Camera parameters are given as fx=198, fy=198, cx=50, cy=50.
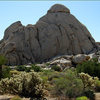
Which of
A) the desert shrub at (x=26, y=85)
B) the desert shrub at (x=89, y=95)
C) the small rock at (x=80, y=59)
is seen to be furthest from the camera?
the small rock at (x=80, y=59)

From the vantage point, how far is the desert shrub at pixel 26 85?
10.7m

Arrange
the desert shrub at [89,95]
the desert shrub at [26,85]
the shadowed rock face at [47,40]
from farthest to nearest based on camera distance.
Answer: the shadowed rock face at [47,40]
the desert shrub at [26,85]
the desert shrub at [89,95]

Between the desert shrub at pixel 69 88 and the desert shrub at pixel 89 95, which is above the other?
the desert shrub at pixel 69 88

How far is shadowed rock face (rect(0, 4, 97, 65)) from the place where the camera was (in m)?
43.9

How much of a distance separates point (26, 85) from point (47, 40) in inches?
1382

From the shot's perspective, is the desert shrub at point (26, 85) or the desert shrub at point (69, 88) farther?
the desert shrub at point (26, 85)

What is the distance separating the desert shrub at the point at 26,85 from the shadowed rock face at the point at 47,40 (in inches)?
1231

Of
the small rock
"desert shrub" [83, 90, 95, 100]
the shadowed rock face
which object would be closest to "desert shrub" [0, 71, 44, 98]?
"desert shrub" [83, 90, 95, 100]

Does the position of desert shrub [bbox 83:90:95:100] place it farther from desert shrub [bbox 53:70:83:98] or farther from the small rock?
the small rock

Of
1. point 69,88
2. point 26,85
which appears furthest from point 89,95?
Result: point 26,85

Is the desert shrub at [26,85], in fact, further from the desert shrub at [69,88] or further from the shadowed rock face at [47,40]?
the shadowed rock face at [47,40]

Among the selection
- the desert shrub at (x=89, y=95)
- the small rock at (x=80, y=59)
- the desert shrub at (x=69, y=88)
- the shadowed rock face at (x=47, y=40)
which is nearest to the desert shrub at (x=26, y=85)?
the desert shrub at (x=69, y=88)

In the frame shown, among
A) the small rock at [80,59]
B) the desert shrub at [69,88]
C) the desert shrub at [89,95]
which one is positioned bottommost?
the small rock at [80,59]

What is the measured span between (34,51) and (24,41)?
3.43 m
